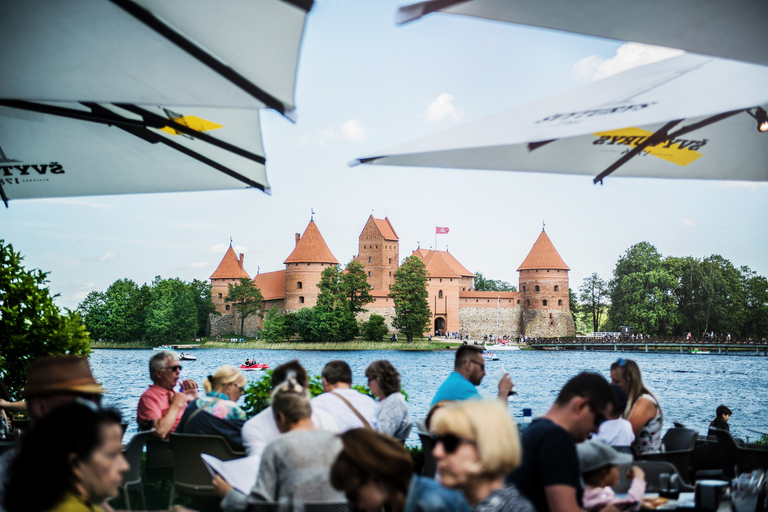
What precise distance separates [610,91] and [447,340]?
55.9 meters

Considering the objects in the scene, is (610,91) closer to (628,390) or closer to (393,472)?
(628,390)

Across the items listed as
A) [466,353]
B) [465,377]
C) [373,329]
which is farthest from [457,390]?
[373,329]

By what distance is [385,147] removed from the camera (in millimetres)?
3098

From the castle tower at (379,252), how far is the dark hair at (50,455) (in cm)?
5964

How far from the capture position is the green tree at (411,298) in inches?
2078

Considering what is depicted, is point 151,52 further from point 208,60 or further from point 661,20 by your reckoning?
point 661,20

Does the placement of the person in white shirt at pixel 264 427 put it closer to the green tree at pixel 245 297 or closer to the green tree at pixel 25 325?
the green tree at pixel 25 325

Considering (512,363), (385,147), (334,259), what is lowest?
(512,363)

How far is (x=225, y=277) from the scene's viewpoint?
65.6m

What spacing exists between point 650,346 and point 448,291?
17.8 meters

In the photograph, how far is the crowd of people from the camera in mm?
1564

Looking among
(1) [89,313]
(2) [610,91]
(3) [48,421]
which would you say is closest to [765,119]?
(2) [610,91]

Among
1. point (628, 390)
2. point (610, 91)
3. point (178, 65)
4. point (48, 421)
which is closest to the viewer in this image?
point (48, 421)

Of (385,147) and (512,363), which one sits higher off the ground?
(385,147)
